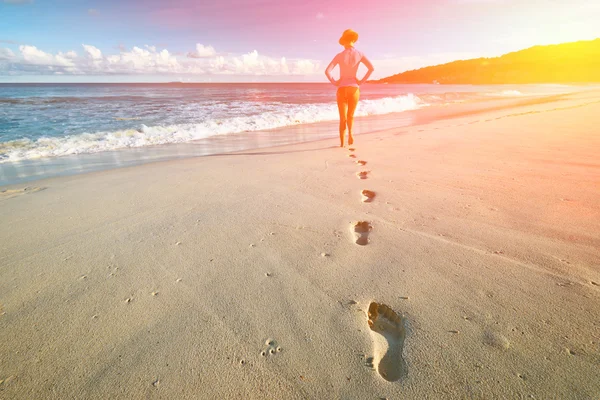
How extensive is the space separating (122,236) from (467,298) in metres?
2.52

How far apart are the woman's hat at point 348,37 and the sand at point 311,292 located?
345cm

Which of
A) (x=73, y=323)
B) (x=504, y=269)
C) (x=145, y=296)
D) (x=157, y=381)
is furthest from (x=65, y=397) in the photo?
(x=504, y=269)

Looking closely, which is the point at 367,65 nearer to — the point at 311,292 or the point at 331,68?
the point at 331,68

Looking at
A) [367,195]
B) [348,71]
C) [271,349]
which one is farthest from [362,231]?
[348,71]

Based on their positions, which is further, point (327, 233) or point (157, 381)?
point (327, 233)

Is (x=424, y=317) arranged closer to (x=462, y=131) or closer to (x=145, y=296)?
(x=145, y=296)

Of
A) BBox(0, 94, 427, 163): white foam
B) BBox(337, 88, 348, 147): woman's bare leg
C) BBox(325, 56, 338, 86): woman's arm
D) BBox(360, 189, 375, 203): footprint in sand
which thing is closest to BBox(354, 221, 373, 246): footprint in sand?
BBox(360, 189, 375, 203): footprint in sand

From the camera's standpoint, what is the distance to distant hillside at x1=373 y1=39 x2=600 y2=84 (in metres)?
63.5

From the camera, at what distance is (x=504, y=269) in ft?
5.65

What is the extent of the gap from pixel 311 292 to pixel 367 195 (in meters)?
1.70

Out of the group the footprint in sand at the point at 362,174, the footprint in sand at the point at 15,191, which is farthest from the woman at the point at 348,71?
the footprint in sand at the point at 15,191

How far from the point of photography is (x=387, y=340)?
4.34 ft

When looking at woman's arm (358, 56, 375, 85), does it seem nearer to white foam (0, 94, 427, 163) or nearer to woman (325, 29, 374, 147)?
woman (325, 29, 374, 147)

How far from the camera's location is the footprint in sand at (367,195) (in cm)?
294
